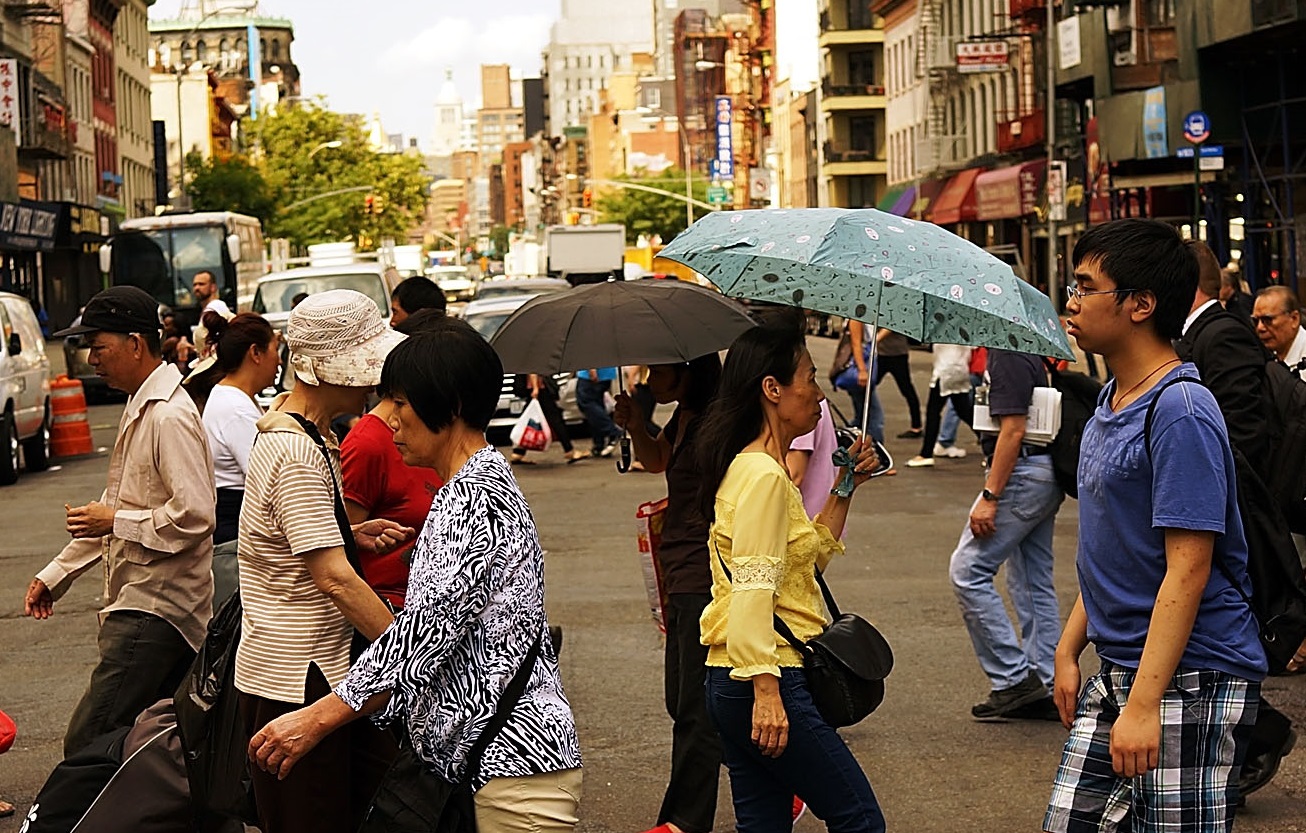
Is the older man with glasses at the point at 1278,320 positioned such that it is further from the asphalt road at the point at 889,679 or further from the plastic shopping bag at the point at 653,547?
the plastic shopping bag at the point at 653,547

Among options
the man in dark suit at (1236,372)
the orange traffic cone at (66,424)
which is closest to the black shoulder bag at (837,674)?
the man in dark suit at (1236,372)

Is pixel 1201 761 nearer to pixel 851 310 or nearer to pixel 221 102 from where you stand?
pixel 851 310

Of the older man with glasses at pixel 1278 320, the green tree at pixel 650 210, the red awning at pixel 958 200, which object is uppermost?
the green tree at pixel 650 210

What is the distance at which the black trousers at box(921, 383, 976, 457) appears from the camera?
19.6 m

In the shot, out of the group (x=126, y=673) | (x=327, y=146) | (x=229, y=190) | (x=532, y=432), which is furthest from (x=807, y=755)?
(x=327, y=146)

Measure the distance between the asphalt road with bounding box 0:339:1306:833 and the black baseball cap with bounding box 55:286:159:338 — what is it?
1974mm

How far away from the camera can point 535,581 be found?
425 cm

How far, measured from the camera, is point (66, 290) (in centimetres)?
6462

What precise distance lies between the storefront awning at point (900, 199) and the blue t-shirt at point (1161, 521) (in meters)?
65.5

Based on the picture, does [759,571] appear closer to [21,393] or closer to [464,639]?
[464,639]

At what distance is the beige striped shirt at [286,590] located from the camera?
4.80 metres

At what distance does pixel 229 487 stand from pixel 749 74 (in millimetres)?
131149

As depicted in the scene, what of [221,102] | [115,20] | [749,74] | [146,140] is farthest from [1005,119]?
[749,74]

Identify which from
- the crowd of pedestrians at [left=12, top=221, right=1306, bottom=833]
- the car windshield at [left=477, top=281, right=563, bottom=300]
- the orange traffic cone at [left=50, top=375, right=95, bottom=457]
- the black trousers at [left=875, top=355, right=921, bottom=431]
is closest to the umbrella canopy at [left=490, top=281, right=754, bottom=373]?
the crowd of pedestrians at [left=12, top=221, right=1306, bottom=833]
